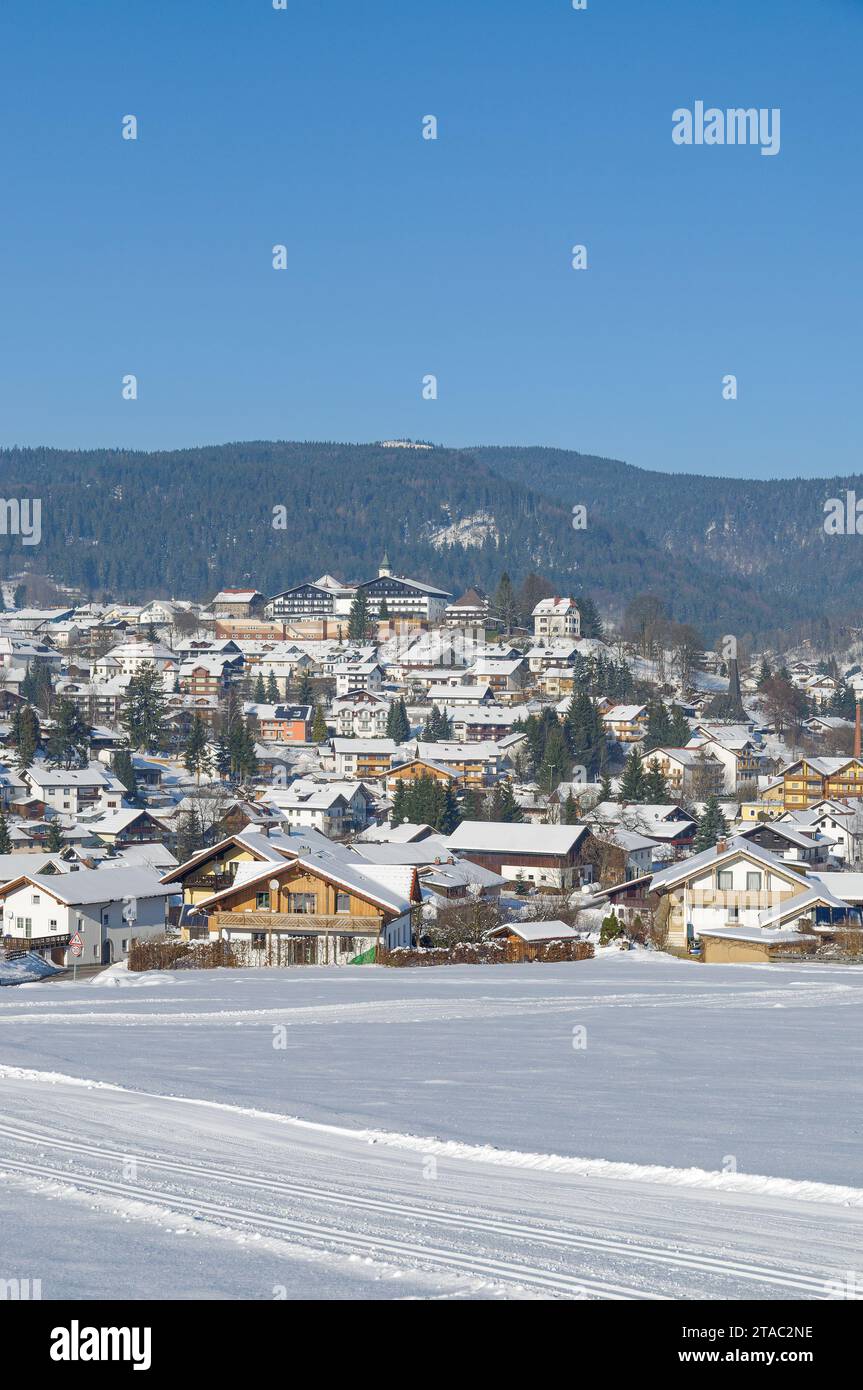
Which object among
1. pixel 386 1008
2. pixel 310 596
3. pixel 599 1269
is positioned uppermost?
pixel 310 596

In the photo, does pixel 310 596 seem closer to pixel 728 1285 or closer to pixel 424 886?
pixel 424 886

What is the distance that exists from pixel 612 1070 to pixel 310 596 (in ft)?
384

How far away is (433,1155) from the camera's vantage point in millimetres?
5789

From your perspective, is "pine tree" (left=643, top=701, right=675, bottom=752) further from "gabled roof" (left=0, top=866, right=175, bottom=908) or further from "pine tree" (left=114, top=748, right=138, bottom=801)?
"gabled roof" (left=0, top=866, right=175, bottom=908)

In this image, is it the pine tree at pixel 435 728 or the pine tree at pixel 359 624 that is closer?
the pine tree at pixel 435 728

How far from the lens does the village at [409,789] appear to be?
824 inches

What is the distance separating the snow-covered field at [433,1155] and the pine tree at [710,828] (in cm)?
3509

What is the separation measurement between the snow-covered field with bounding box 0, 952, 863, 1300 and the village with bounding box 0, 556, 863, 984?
27.1ft

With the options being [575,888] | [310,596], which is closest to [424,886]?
[575,888]

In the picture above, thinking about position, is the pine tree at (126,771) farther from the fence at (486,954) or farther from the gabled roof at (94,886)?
the fence at (486,954)

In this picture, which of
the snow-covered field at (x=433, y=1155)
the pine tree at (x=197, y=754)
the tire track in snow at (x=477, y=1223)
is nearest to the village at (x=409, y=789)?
the pine tree at (x=197, y=754)

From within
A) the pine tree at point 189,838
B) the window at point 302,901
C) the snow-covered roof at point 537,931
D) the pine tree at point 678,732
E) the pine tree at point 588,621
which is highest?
the pine tree at point 588,621

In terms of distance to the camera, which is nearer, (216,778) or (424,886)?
(424,886)

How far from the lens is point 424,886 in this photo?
1298 inches
